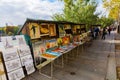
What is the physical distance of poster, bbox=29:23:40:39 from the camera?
4145 millimetres

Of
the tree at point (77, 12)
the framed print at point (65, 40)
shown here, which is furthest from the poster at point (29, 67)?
the tree at point (77, 12)

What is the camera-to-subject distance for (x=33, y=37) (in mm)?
4254

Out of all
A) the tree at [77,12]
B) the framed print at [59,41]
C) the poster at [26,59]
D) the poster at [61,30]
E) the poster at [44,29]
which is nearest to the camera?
the poster at [26,59]

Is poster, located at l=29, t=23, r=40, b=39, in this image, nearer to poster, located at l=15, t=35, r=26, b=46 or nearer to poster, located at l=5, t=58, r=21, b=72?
poster, located at l=15, t=35, r=26, b=46

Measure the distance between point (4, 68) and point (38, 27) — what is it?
1964 millimetres

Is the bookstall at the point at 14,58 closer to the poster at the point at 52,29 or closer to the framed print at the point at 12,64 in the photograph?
the framed print at the point at 12,64

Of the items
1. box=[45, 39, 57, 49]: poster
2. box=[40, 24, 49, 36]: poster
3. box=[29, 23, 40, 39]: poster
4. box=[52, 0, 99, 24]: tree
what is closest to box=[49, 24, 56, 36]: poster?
box=[40, 24, 49, 36]: poster

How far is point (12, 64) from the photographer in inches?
130

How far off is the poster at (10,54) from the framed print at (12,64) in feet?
0.36

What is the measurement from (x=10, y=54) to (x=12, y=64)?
0.96ft

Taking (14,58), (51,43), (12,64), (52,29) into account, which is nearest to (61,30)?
(52,29)

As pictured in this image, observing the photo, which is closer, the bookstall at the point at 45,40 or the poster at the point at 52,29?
the bookstall at the point at 45,40

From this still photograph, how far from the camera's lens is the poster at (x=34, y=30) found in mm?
4145

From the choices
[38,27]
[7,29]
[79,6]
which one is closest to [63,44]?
[38,27]
